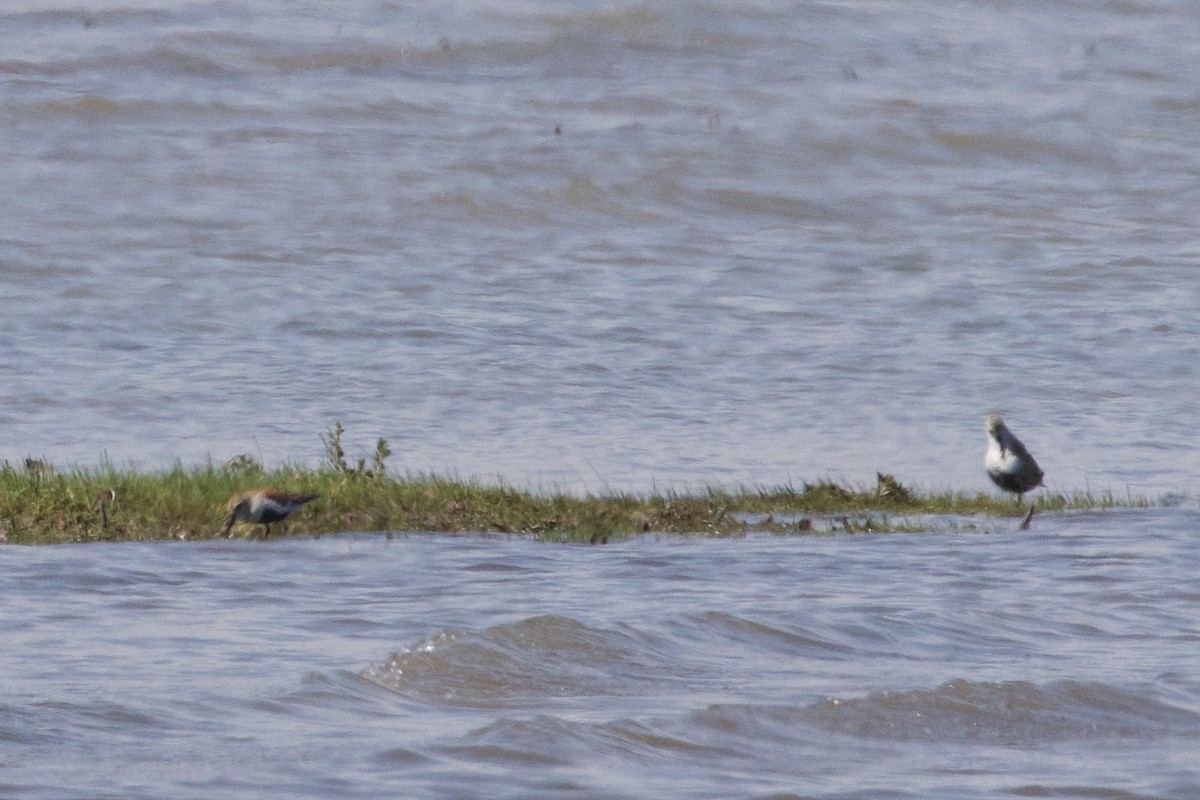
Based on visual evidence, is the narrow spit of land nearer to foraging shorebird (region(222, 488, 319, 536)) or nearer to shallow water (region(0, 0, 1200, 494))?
foraging shorebird (region(222, 488, 319, 536))

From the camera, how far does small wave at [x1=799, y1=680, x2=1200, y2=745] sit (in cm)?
860

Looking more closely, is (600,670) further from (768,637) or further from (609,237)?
(609,237)

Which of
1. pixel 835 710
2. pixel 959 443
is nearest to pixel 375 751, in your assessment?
pixel 835 710

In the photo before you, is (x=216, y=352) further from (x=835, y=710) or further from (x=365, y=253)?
(x=835, y=710)

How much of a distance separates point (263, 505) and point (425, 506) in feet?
5.06

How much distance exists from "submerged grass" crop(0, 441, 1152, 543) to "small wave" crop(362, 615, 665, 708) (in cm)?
323

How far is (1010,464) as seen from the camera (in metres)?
14.0

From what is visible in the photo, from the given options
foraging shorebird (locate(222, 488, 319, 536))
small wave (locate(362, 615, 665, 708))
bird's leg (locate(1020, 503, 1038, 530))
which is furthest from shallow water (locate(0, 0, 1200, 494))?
small wave (locate(362, 615, 665, 708))

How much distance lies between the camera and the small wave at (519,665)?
910cm

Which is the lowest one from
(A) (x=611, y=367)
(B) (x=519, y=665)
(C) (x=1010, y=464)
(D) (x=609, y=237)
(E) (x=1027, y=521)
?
(B) (x=519, y=665)

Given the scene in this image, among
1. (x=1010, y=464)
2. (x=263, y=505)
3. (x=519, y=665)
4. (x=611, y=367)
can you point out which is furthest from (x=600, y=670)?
(x=611, y=367)

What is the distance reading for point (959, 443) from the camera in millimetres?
17844

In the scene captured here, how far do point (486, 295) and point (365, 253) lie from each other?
12.9 ft

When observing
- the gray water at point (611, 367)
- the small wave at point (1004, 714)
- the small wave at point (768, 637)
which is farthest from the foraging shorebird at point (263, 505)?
the small wave at point (1004, 714)
